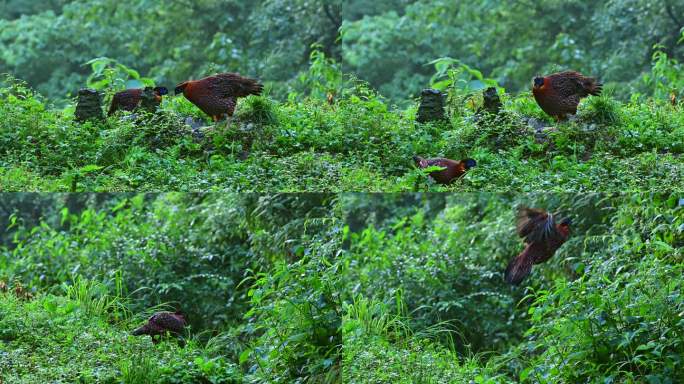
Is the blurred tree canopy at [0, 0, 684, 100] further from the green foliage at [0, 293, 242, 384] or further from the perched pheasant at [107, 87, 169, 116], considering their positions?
the green foliage at [0, 293, 242, 384]

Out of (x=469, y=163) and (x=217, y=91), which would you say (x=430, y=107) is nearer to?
(x=469, y=163)

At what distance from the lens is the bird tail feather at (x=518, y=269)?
565 cm

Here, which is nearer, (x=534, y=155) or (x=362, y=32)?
(x=534, y=155)

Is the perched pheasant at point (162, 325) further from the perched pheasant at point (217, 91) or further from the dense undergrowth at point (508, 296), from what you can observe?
the perched pheasant at point (217, 91)

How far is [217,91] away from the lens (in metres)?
5.30

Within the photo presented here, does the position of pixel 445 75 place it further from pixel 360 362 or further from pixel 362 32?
pixel 360 362

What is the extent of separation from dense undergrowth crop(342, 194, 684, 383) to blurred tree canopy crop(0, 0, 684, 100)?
30.7 inches

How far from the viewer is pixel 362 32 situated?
5.68 meters

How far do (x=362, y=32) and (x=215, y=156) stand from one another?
1.18 m

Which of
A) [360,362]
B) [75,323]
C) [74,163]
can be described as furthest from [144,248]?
[360,362]

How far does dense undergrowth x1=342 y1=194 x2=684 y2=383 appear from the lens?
4.99 meters

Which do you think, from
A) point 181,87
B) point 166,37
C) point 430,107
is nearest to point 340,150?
point 430,107

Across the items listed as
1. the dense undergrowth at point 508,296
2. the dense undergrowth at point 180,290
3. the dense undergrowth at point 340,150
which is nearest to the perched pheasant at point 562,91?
the dense undergrowth at point 340,150

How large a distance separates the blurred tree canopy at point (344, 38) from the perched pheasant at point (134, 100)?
1.10ft
